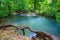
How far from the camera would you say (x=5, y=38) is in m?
9.84

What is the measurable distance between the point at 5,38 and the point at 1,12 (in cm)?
1591

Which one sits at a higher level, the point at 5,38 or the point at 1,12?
the point at 5,38

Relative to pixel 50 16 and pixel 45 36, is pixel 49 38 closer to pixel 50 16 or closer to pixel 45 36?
pixel 45 36

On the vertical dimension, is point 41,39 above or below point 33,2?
above

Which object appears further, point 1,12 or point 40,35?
point 1,12

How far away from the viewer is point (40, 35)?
10836mm

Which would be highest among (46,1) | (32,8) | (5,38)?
Answer: (5,38)

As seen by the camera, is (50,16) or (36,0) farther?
(36,0)

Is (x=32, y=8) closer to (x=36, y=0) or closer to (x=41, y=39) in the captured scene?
(x=36, y=0)

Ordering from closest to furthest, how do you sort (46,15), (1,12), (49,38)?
1. (49,38)
2. (1,12)
3. (46,15)

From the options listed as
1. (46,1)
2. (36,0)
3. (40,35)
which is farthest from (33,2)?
(40,35)

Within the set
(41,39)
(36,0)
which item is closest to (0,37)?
(41,39)

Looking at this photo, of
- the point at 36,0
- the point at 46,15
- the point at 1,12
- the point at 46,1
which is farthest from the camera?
the point at 36,0

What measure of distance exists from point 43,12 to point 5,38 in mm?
33285
